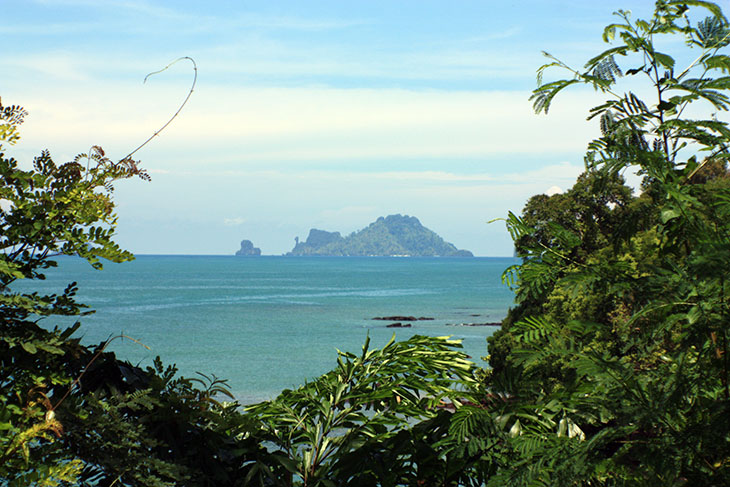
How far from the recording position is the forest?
1.46 metres

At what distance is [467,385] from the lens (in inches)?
90.3

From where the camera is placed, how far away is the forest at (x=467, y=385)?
4.78 feet

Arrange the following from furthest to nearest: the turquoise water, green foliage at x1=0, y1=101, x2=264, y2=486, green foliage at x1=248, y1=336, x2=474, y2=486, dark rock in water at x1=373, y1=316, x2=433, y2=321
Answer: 1. dark rock in water at x1=373, y1=316, x2=433, y2=321
2. the turquoise water
3. green foliage at x1=248, y1=336, x2=474, y2=486
4. green foliage at x1=0, y1=101, x2=264, y2=486

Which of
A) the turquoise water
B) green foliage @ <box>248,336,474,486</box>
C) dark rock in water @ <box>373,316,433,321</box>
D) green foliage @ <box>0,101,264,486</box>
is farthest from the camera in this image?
dark rock in water @ <box>373,316,433,321</box>

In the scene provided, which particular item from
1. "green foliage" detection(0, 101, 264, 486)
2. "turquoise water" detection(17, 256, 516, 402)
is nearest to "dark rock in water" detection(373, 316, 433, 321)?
"turquoise water" detection(17, 256, 516, 402)

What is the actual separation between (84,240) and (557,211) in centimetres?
2550

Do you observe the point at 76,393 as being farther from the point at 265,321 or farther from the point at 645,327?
the point at 265,321

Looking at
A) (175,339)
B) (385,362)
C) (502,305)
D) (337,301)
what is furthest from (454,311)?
(385,362)

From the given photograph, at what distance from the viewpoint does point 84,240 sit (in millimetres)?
1562

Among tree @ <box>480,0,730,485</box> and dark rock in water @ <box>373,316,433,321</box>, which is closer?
tree @ <box>480,0,730,485</box>

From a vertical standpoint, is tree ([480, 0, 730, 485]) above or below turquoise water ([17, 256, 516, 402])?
above

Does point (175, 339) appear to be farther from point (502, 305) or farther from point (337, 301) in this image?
point (502, 305)

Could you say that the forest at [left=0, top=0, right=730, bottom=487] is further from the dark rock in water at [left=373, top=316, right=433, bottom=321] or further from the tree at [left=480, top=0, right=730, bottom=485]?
the dark rock in water at [left=373, top=316, right=433, bottom=321]

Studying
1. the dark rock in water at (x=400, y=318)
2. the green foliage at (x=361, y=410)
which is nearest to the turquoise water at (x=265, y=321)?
the dark rock in water at (x=400, y=318)
